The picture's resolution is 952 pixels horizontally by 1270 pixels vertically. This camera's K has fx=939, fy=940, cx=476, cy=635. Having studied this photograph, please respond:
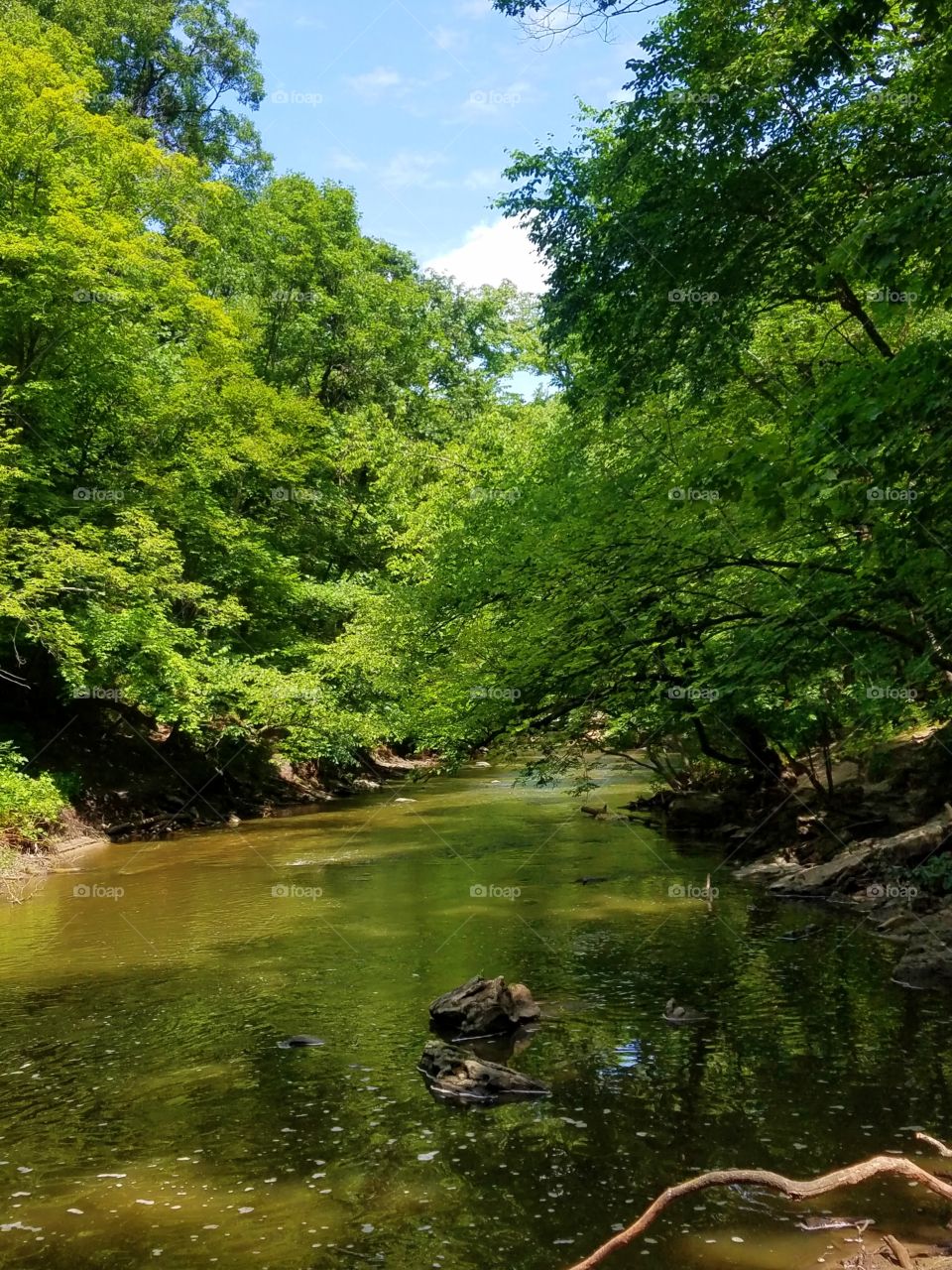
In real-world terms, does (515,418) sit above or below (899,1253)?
above

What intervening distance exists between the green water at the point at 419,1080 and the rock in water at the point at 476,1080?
0.17 meters

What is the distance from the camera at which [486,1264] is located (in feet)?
17.0

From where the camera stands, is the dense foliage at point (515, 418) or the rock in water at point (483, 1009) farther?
the rock in water at point (483, 1009)

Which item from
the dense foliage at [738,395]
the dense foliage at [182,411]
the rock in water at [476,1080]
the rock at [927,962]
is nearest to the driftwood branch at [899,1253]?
the rock in water at [476,1080]

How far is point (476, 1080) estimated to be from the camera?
24.7ft

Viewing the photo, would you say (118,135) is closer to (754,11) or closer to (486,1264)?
(754,11)

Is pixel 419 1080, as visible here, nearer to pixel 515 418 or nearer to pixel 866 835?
pixel 866 835

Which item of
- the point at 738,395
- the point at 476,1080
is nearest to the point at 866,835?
the point at 738,395

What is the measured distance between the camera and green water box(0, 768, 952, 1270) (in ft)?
18.3

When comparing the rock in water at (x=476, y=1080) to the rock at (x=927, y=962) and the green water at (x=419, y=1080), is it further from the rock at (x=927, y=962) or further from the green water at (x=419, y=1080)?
the rock at (x=927, y=962)

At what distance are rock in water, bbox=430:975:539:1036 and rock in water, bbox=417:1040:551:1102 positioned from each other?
1080 millimetres

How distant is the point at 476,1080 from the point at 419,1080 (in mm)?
567

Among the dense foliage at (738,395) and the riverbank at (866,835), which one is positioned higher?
the dense foliage at (738,395)

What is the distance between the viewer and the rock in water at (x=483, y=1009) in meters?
8.95
